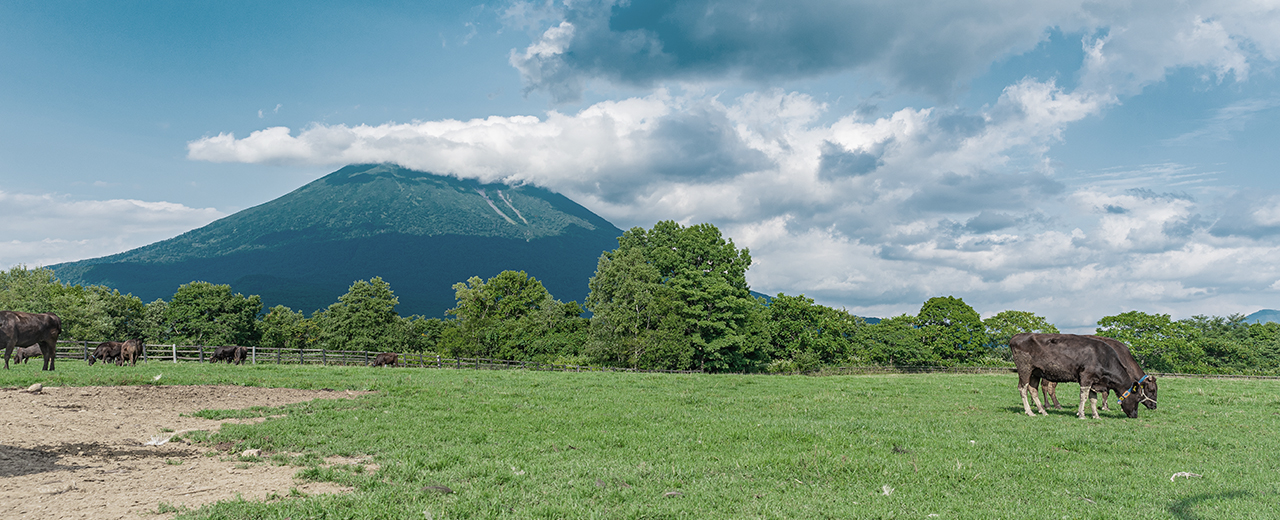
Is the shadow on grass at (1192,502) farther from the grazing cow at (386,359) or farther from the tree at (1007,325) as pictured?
the tree at (1007,325)

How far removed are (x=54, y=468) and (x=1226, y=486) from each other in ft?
59.0

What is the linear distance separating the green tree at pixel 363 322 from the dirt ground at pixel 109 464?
59347mm

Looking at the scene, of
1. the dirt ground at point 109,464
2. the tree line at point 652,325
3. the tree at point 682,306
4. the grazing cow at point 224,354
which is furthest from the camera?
the tree line at point 652,325

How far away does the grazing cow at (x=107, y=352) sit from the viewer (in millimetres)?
34500

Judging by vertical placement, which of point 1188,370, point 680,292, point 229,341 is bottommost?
point 1188,370

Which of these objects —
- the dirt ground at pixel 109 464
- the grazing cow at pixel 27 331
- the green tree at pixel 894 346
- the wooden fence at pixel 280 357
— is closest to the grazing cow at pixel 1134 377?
the dirt ground at pixel 109 464

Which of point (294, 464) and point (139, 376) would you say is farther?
point (139, 376)

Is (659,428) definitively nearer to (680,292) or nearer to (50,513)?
(50,513)

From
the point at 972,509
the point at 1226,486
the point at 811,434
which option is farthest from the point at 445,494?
the point at 1226,486

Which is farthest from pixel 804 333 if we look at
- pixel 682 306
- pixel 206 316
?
pixel 206 316

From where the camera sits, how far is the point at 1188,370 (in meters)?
77.1

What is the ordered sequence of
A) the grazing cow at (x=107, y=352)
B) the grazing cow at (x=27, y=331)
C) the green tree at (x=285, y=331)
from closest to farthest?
the grazing cow at (x=27, y=331) → the grazing cow at (x=107, y=352) → the green tree at (x=285, y=331)

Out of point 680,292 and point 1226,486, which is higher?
point 680,292

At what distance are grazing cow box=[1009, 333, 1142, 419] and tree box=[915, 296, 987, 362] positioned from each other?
224ft
